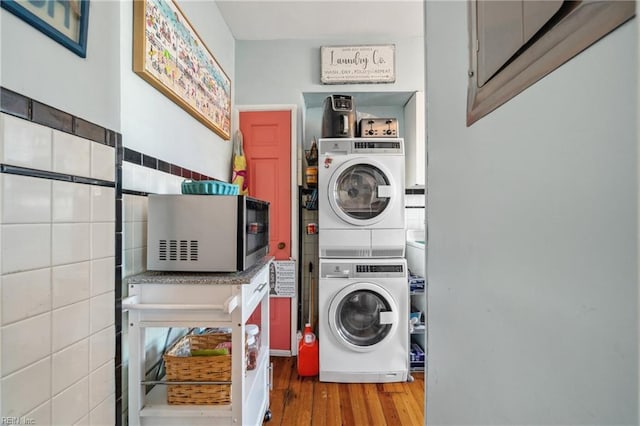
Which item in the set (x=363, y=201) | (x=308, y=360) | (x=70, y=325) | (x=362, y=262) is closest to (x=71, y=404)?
(x=70, y=325)

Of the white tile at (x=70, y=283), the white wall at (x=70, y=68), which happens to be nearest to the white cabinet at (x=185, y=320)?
the white tile at (x=70, y=283)

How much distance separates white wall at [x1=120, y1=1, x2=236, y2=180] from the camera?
113 cm

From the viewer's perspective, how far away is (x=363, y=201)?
2148 mm

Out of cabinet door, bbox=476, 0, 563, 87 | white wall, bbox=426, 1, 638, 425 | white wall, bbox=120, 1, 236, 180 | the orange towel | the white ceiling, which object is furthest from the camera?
the orange towel

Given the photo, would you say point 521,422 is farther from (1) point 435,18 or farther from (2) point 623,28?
(1) point 435,18

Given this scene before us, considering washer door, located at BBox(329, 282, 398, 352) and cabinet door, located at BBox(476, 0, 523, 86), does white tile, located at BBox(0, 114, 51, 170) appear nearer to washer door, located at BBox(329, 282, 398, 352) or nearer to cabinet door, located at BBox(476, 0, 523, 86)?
cabinet door, located at BBox(476, 0, 523, 86)

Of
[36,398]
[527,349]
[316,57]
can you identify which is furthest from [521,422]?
[316,57]

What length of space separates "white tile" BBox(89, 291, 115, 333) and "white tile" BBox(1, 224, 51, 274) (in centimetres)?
22

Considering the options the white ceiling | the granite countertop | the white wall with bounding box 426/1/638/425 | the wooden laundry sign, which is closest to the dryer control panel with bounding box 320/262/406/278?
the granite countertop

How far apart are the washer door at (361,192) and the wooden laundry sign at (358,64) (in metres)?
0.91

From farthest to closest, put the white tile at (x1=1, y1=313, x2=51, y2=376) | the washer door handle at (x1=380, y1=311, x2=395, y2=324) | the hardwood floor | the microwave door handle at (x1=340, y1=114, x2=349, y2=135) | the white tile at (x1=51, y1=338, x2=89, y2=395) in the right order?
1. the microwave door handle at (x1=340, y1=114, x2=349, y2=135)
2. the washer door handle at (x1=380, y1=311, x2=395, y2=324)
3. the hardwood floor
4. the white tile at (x1=51, y1=338, x2=89, y2=395)
5. the white tile at (x1=1, y1=313, x2=51, y2=376)

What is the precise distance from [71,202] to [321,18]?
7.39 ft

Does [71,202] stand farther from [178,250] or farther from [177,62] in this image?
[177,62]

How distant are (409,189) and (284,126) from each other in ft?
4.44
